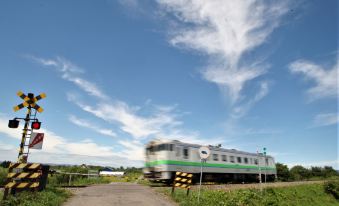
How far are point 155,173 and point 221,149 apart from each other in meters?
7.67

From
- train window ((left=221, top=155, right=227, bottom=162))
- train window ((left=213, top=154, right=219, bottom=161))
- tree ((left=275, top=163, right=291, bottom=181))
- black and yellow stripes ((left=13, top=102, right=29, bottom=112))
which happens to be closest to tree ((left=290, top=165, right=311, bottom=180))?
tree ((left=275, top=163, right=291, bottom=181))

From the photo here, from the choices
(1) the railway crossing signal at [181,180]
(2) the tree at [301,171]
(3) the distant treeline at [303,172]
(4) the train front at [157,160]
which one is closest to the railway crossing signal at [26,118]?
(1) the railway crossing signal at [181,180]

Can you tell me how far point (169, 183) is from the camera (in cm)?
2095

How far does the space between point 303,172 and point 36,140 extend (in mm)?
57207

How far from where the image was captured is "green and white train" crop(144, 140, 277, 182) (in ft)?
63.8

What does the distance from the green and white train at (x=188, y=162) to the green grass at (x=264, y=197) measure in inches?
82.2

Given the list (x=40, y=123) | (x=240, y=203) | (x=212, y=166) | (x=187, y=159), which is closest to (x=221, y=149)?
(x=212, y=166)

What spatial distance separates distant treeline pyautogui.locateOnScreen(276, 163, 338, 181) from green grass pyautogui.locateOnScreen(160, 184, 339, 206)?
1985cm

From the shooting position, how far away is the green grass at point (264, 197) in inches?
412

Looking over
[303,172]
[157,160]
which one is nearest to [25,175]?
[157,160]

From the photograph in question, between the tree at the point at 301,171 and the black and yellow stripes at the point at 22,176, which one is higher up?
the tree at the point at 301,171

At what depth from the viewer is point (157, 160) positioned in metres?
20.0

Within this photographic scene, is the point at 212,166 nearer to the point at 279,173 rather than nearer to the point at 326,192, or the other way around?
the point at 326,192

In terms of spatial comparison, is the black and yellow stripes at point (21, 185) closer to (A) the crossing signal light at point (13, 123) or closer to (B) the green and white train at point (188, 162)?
(A) the crossing signal light at point (13, 123)
